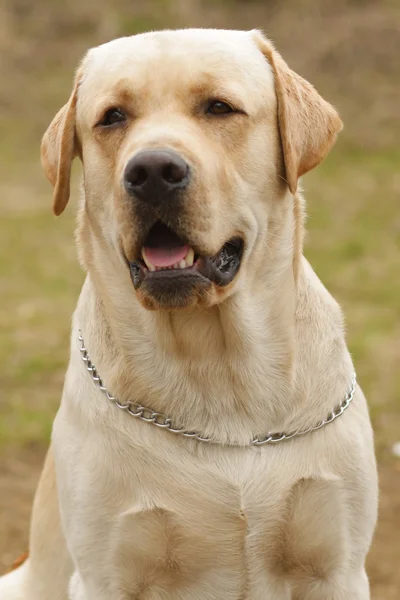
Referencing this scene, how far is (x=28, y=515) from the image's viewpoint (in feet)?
16.3

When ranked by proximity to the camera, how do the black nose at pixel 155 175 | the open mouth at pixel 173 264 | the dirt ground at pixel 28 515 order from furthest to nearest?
1. the dirt ground at pixel 28 515
2. the open mouth at pixel 173 264
3. the black nose at pixel 155 175

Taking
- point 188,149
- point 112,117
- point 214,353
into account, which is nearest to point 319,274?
point 214,353

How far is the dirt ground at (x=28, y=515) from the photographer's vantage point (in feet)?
14.1

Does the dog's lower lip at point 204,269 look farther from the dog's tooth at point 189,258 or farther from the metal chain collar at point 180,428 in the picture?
the metal chain collar at point 180,428

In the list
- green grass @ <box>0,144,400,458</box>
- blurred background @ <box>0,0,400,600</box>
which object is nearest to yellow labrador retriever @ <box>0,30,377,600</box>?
blurred background @ <box>0,0,400,600</box>

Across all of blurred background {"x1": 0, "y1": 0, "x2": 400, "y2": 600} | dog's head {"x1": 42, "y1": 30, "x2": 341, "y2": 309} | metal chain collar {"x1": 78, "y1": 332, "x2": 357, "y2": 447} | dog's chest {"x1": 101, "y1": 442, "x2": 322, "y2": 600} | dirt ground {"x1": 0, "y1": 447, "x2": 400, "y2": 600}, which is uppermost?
dog's head {"x1": 42, "y1": 30, "x2": 341, "y2": 309}

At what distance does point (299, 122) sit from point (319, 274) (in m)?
5.38

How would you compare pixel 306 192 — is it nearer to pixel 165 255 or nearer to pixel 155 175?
pixel 165 255

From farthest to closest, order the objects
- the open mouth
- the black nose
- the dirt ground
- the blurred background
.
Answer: the blurred background
the dirt ground
the open mouth
the black nose

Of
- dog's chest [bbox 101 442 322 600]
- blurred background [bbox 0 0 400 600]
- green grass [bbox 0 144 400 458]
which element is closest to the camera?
dog's chest [bbox 101 442 322 600]

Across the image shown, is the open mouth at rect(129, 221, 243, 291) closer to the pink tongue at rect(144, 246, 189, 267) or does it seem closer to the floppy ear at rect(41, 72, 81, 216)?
the pink tongue at rect(144, 246, 189, 267)

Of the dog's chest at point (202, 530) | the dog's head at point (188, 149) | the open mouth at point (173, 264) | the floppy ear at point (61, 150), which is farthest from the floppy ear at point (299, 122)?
the dog's chest at point (202, 530)

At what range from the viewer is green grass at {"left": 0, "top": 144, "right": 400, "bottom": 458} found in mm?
6109

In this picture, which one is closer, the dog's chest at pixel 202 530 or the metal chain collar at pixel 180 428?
the dog's chest at pixel 202 530
